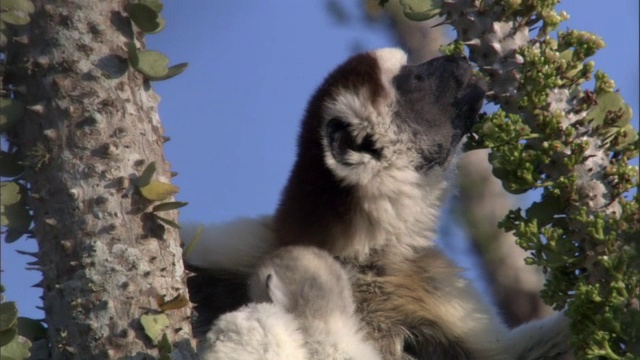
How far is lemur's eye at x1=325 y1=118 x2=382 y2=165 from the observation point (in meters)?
4.48

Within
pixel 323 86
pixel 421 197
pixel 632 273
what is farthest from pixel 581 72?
pixel 323 86

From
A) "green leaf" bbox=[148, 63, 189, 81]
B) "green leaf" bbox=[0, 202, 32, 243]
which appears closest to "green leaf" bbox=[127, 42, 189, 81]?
"green leaf" bbox=[148, 63, 189, 81]

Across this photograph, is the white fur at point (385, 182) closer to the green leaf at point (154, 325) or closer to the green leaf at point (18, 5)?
the green leaf at point (154, 325)

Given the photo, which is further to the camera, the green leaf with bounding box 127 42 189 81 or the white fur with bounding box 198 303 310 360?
the white fur with bounding box 198 303 310 360

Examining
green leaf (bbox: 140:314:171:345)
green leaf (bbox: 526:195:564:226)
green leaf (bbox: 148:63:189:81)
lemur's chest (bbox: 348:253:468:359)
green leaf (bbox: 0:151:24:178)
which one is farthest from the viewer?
lemur's chest (bbox: 348:253:468:359)

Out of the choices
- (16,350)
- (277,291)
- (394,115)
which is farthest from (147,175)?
(394,115)

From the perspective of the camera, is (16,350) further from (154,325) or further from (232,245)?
(232,245)

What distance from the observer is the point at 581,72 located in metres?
3.52

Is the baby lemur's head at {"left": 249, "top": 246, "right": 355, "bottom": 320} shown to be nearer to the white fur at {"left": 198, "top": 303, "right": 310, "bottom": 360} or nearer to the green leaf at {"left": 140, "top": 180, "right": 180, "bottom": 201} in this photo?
the white fur at {"left": 198, "top": 303, "right": 310, "bottom": 360}

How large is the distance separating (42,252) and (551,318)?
8.75 ft

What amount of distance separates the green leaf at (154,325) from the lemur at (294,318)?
2.10ft

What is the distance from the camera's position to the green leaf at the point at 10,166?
10.2 ft

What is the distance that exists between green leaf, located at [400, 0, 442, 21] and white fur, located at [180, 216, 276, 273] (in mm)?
1444

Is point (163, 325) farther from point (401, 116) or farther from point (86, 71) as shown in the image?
point (401, 116)
